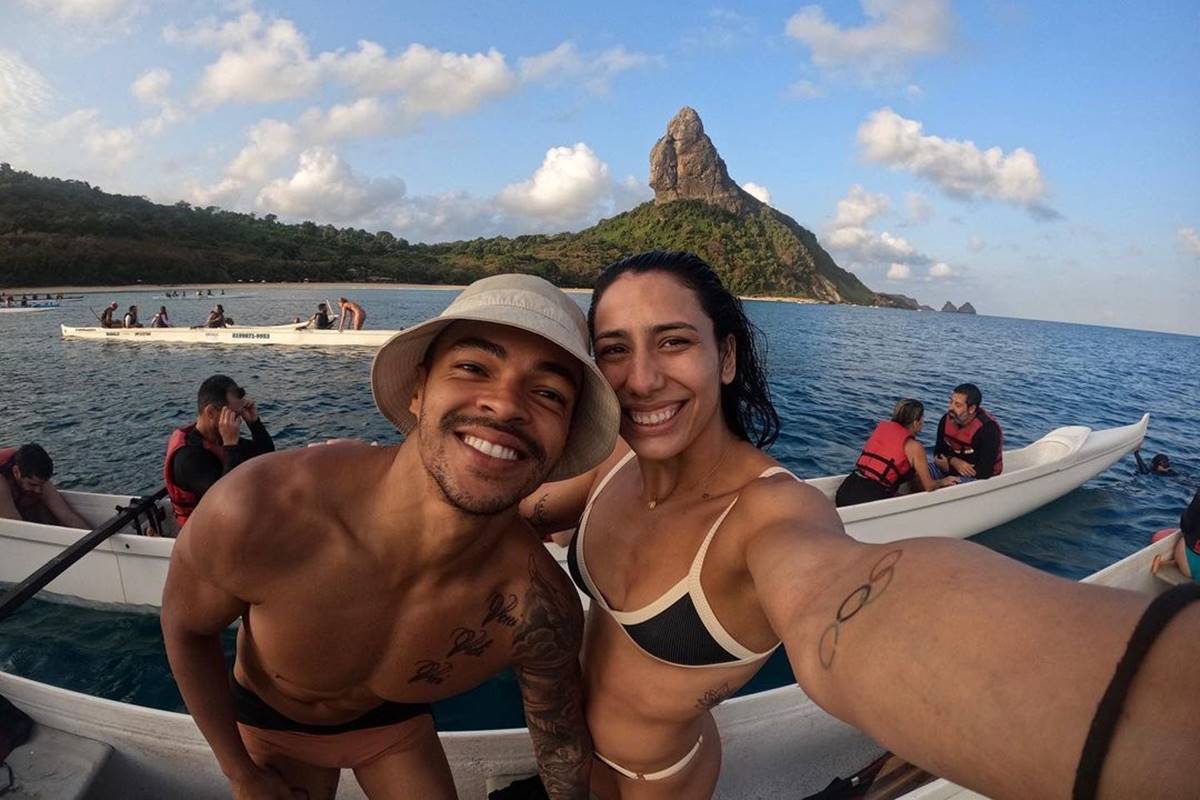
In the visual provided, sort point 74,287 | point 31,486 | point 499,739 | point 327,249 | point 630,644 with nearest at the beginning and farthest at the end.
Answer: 1. point 630,644
2. point 499,739
3. point 31,486
4. point 74,287
5. point 327,249

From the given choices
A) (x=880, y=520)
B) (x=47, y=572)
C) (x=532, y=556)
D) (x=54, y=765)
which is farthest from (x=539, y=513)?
(x=880, y=520)

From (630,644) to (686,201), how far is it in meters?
145

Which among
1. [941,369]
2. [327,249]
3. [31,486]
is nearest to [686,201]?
[327,249]

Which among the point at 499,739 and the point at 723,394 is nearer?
the point at 723,394

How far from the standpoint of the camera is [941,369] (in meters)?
33.8

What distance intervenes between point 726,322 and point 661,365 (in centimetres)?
38

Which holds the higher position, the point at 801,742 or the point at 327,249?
the point at 327,249

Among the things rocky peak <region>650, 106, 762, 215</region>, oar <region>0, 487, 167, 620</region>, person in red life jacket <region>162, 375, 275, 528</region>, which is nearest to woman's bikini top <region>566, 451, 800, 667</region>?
oar <region>0, 487, 167, 620</region>

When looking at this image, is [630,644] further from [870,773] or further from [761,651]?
[870,773]

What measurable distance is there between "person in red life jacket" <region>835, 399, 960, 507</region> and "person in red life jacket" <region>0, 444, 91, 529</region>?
376 inches

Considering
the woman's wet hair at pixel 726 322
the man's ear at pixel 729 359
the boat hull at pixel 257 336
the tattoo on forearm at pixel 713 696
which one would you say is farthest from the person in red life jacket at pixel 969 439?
the boat hull at pixel 257 336

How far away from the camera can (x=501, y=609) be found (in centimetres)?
203

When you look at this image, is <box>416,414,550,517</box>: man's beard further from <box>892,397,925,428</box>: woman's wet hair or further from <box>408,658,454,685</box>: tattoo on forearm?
<box>892,397,925,428</box>: woman's wet hair

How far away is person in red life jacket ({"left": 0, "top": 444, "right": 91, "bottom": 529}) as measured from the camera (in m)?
6.13
